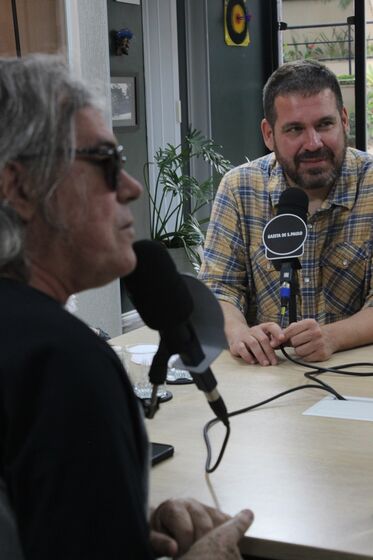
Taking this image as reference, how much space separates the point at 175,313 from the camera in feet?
3.99

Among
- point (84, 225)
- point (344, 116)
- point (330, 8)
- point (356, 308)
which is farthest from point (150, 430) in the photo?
point (330, 8)

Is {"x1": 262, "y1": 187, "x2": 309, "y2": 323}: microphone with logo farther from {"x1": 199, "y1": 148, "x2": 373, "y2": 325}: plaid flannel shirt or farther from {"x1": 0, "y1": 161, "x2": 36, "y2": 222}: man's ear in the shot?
{"x1": 0, "y1": 161, "x2": 36, "y2": 222}: man's ear

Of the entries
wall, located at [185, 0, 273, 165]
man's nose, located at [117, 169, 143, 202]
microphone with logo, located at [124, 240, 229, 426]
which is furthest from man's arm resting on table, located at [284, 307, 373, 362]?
wall, located at [185, 0, 273, 165]

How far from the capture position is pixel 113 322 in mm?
4812

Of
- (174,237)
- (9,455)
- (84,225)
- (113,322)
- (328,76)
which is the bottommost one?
(113,322)

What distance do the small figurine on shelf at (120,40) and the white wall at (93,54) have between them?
82 centimetres

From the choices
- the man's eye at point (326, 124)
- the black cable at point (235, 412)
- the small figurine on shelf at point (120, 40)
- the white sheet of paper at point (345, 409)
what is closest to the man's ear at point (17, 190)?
the black cable at point (235, 412)

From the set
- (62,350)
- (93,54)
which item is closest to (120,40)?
(93,54)

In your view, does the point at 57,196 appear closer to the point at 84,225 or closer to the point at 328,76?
the point at 84,225

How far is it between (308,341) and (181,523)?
1.00 m

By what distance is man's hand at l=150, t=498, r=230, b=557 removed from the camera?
1216 millimetres

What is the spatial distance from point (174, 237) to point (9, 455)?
4.58 m

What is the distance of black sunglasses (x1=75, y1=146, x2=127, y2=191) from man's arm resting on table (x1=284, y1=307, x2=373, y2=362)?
45.2 inches

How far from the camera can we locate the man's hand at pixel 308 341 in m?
2.19
